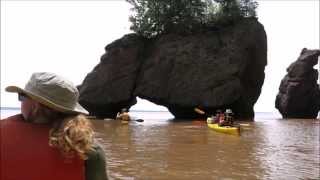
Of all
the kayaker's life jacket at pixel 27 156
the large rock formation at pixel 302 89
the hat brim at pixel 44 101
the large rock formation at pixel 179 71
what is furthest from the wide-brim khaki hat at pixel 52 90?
the large rock formation at pixel 302 89

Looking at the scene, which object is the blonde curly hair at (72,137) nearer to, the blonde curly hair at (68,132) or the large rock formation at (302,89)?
the blonde curly hair at (68,132)

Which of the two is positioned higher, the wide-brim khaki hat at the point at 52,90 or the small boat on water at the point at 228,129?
the wide-brim khaki hat at the point at 52,90

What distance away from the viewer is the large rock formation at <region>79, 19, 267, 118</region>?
50.1m

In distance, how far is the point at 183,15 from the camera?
53.4 meters

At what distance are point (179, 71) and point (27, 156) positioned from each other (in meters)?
48.7

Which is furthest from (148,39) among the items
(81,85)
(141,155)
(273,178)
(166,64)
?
(273,178)

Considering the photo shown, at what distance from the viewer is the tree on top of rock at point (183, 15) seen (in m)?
53.2

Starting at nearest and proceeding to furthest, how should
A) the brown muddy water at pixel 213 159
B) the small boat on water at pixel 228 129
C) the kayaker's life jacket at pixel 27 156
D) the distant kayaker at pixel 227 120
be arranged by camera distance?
the kayaker's life jacket at pixel 27 156 < the brown muddy water at pixel 213 159 < the small boat on water at pixel 228 129 < the distant kayaker at pixel 227 120

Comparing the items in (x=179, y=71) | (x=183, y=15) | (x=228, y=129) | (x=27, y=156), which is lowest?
(x=228, y=129)

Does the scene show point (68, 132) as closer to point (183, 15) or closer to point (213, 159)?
point (213, 159)

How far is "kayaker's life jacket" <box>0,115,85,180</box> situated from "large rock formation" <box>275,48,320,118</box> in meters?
60.5

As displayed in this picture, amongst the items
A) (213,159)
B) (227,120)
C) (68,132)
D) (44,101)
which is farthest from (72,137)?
(227,120)

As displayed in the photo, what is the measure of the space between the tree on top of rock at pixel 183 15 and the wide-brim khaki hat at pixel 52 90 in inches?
1998

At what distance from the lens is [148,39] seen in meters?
54.5
